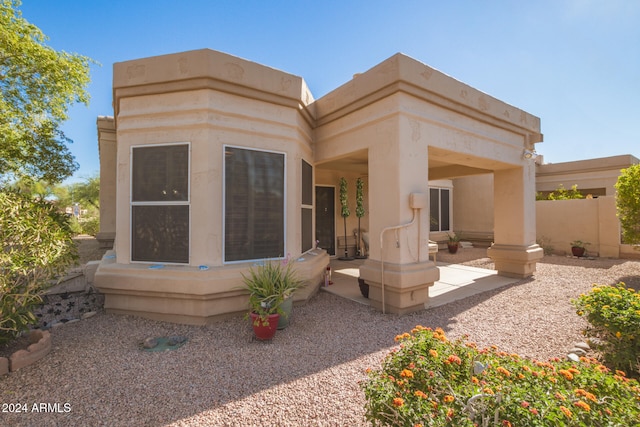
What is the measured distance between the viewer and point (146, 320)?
456 centimetres

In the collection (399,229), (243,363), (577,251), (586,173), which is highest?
(586,173)

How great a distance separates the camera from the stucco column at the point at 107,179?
8461 millimetres

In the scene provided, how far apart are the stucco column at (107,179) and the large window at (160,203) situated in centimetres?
495

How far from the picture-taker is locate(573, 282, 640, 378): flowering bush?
114 inches

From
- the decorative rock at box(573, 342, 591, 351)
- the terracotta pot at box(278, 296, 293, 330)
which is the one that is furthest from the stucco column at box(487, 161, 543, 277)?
the terracotta pot at box(278, 296, 293, 330)

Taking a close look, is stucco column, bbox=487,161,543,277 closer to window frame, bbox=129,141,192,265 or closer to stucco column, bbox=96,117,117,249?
window frame, bbox=129,141,192,265

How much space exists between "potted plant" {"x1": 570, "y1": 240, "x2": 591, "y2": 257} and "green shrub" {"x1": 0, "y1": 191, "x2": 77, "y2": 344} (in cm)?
1446

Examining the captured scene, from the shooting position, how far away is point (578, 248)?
10.3 metres

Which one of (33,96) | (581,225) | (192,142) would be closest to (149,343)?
(192,142)

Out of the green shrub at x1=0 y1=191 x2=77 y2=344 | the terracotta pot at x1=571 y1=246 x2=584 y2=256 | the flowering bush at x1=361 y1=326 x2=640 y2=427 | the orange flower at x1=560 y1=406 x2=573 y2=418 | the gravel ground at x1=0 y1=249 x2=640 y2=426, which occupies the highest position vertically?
the green shrub at x1=0 y1=191 x2=77 y2=344

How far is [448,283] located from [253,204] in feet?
16.8

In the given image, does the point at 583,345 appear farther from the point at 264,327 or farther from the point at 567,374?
the point at 264,327

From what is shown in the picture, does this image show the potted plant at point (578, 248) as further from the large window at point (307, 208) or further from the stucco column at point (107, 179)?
the stucco column at point (107, 179)

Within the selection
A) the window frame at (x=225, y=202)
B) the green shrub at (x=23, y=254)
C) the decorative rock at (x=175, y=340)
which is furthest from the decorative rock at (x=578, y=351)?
the green shrub at (x=23, y=254)
